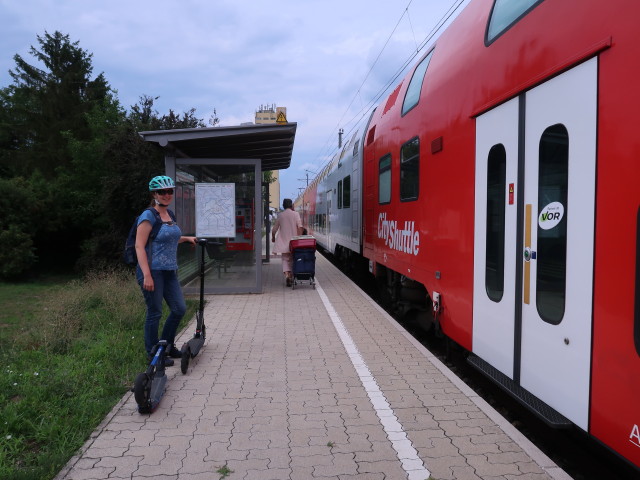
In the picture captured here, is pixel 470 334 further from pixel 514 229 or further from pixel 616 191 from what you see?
pixel 616 191

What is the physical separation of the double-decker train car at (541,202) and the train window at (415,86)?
11.7 inches

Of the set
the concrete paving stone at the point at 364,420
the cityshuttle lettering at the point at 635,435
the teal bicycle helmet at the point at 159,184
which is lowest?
the concrete paving stone at the point at 364,420

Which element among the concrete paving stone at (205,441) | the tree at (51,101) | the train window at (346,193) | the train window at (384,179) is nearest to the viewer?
the concrete paving stone at (205,441)

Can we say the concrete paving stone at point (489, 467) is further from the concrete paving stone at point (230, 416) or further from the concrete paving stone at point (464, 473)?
the concrete paving stone at point (230, 416)

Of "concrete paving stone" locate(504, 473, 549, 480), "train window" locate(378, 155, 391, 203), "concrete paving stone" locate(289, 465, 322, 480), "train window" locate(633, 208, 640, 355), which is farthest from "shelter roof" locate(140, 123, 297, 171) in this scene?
"train window" locate(633, 208, 640, 355)

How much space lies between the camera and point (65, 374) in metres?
4.84

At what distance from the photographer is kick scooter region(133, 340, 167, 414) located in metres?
3.80

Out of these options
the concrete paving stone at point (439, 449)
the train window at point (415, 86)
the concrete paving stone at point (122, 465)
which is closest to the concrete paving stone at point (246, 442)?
the concrete paving stone at point (122, 465)

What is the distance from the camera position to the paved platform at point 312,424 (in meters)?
3.11

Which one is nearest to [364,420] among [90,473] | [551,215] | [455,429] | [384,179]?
[455,429]

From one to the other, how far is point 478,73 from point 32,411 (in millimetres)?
4246

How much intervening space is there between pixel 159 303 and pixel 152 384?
783 mm

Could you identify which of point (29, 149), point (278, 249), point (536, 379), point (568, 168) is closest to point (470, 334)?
point (536, 379)

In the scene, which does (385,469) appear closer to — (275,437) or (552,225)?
(275,437)
